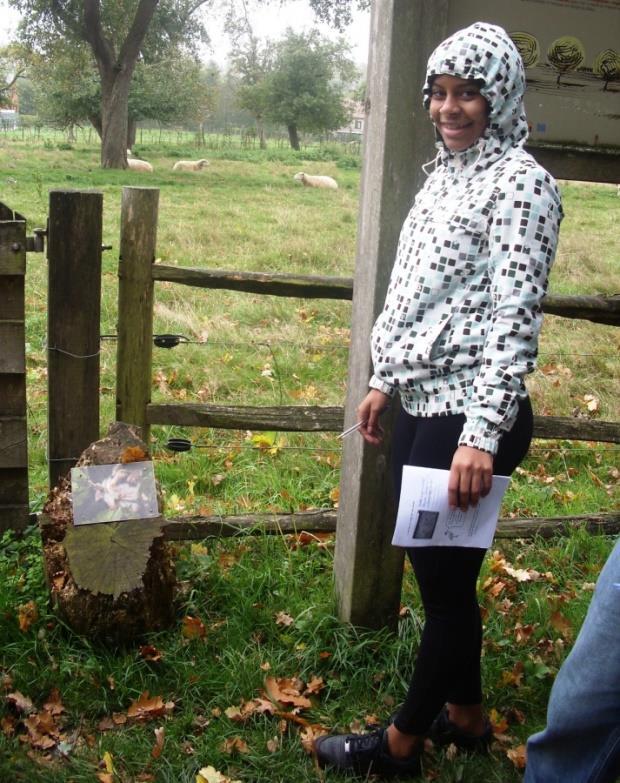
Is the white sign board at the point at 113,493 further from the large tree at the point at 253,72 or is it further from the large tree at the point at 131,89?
the large tree at the point at 253,72

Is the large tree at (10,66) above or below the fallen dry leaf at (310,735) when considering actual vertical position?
above

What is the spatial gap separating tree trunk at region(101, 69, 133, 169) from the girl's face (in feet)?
79.5

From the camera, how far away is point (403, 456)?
2.44 meters

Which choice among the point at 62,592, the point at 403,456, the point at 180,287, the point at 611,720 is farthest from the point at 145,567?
the point at 180,287

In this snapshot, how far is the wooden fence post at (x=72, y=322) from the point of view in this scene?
3389mm

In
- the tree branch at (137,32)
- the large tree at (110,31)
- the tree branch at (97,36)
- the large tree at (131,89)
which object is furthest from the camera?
the large tree at (131,89)

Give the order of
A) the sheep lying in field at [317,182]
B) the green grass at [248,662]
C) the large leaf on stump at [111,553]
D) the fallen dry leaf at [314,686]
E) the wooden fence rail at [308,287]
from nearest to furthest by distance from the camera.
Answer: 1. the green grass at [248,662]
2. the fallen dry leaf at [314,686]
3. the large leaf on stump at [111,553]
4. the wooden fence rail at [308,287]
5. the sheep lying in field at [317,182]

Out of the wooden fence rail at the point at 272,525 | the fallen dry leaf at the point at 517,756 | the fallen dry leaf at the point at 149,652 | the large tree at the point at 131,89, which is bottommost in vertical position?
the fallen dry leaf at the point at 517,756

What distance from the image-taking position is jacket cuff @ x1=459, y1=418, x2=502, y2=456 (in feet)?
6.75

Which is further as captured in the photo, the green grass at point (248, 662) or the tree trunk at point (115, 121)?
the tree trunk at point (115, 121)

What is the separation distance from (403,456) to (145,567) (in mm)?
1264

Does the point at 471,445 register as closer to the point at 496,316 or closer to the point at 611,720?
the point at 496,316

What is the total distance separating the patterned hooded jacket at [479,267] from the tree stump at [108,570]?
1.42 m

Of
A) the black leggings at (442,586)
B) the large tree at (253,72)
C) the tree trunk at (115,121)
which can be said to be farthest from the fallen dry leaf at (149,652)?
the large tree at (253,72)
